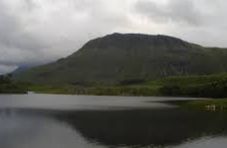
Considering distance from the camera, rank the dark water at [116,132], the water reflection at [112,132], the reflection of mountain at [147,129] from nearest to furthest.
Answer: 1. the dark water at [116,132]
2. the water reflection at [112,132]
3. the reflection of mountain at [147,129]

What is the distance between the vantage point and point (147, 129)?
328 ft

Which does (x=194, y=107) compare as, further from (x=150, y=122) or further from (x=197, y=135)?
(x=197, y=135)

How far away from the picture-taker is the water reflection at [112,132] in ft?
259

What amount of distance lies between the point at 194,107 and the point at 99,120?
5827 centimetres

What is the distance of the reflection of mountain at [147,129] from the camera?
8319cm

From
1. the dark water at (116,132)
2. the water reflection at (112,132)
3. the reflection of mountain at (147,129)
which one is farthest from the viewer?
the reflection of mountain at (147,129)

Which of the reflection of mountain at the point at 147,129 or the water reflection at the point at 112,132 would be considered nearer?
the water reflection at the point at 112,132

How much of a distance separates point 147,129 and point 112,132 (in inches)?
396

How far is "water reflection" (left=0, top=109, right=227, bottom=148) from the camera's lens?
259ft

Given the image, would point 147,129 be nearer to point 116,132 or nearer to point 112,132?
point 116,132

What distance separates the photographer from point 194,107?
6521 inches

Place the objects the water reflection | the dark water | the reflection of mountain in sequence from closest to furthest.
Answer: the dark water < the water reflection < the reflection of mountain

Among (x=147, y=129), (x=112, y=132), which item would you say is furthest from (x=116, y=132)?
(x=147, y=129)

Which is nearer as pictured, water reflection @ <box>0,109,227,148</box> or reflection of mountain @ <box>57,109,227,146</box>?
water reflection @ <box>0,109,227,148</box>
